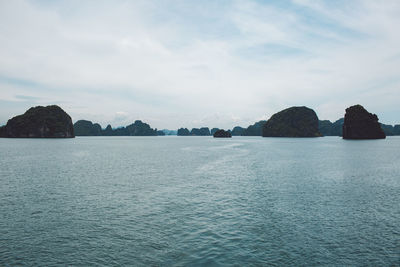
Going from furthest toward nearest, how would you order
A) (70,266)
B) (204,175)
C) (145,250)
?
(204,175), (145,250), (70,266)

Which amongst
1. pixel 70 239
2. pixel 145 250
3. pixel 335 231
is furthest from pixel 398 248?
pixel 70 239

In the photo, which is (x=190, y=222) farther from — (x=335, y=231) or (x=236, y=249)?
(x=335, y=231)

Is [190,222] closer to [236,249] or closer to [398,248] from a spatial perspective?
[236,249]

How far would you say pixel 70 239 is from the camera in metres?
19.7

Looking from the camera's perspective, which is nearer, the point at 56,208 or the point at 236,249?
the point at 236,249

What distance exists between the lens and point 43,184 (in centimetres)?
4078

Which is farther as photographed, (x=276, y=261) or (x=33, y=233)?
(x=33, y=233)

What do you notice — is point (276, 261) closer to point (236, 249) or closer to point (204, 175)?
point (236, 249)

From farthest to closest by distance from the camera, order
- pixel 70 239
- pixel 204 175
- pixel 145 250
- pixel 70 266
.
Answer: pixel 204 175, pixel 70 239, pixel 145 250, pixel 70 266

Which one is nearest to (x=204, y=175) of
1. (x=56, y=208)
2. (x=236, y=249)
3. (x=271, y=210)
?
(x=271, y=210)

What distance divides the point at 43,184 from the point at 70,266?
3007 cm

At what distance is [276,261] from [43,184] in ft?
125

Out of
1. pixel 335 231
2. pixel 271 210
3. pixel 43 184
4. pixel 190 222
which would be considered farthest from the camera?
pixel 43 184

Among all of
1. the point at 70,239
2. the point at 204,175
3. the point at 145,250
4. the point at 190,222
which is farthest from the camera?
the point at 204,175
